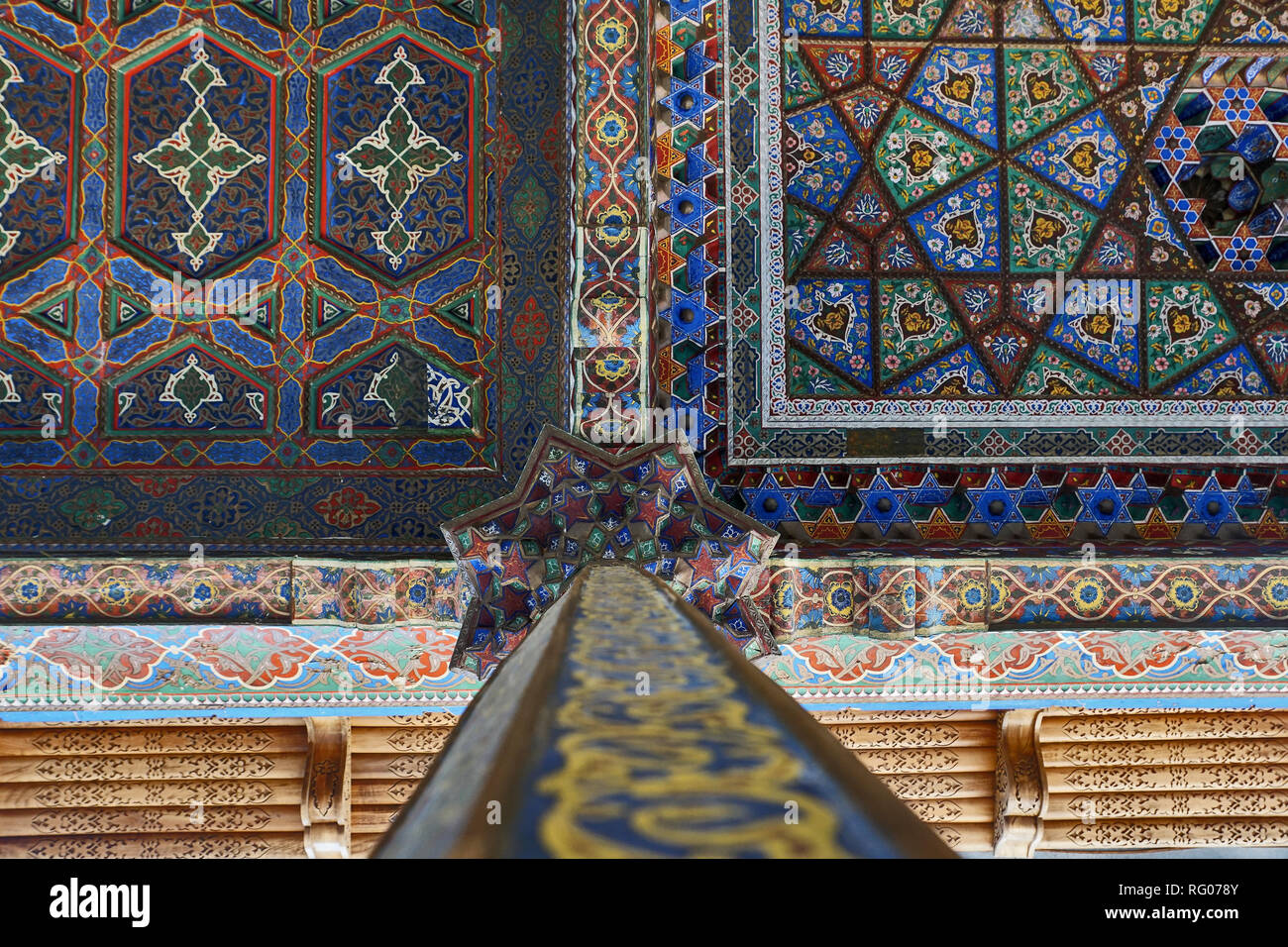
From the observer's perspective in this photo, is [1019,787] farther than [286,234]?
Yes

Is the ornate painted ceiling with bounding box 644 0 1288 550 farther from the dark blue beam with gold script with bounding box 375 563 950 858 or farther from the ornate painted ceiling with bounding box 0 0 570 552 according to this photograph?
the dark blue beam with gold script with bounding box 375 563 950 858

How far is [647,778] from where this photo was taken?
0.39m

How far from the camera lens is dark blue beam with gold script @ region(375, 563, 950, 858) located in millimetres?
337

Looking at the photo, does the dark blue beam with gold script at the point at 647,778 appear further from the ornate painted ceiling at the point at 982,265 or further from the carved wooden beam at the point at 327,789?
the carved wooden beam at the point at 327,789

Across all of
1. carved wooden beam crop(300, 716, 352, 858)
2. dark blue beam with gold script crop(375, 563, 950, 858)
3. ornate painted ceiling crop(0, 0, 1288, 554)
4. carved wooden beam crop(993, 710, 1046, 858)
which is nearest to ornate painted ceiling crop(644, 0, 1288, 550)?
ornate painted ceiling crop(0, 0, 1288, 554)

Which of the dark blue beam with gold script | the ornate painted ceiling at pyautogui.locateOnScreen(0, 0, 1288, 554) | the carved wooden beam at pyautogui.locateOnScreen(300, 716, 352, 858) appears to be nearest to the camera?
the dark blue beam with gold script

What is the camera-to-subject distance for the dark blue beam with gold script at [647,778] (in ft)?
1.10

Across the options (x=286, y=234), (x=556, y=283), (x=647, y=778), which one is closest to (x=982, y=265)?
(x=556, y=283)

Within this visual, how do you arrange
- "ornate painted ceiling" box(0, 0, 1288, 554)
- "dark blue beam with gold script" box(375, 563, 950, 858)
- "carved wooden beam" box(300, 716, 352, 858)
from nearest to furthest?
"dark blue beam with gold script" box(375, 563, 950, 858), "ornate painted ceiling" box(0, 0, 1288, 554), "carved wooden beam" box(300, 716, 352, 858)

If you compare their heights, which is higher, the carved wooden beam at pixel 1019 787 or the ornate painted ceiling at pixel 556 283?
the ornate painted ceiling at pixel 556 283

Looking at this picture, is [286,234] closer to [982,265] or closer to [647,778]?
[982,265]

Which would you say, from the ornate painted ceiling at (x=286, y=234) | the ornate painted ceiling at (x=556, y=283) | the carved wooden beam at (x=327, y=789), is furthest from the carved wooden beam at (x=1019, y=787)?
the carved wooden beam at (x=327, y=789)
